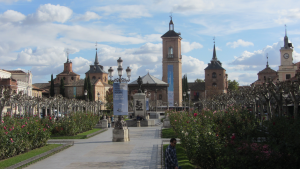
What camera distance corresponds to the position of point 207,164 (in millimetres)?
9383

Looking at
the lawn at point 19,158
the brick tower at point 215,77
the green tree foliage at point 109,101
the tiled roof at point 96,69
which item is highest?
the tiled roof at point 96,69

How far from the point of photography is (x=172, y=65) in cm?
8919

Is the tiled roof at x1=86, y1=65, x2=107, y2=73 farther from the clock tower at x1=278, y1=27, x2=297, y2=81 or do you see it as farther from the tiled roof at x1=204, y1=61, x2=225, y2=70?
the clock tower at x1=278, y1=27, x2=297, y2=81

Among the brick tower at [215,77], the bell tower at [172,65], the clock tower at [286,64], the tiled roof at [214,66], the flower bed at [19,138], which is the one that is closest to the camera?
the flower bed at [19,138]

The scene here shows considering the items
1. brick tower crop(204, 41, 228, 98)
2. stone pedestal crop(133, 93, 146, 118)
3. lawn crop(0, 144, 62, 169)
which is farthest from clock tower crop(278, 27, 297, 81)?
lawn crop(0, 144, 62, 169)

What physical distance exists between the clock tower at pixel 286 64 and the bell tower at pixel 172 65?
29703 mm

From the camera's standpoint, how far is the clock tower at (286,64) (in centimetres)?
6159

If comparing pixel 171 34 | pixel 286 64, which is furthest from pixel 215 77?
pixel 286 64

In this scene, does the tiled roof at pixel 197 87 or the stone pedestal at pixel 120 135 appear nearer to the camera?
the stone pedestal at pixel 120 135

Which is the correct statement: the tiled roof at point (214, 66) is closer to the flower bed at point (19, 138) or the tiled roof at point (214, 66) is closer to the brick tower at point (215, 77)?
the brick tower at point (215, 77)

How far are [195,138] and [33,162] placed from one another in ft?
19.0

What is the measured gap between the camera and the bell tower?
87.9 m

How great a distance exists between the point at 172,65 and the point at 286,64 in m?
32.6

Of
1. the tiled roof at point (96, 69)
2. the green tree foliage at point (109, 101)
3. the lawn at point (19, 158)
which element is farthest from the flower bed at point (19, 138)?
the tiled roof at point (96, 69)
